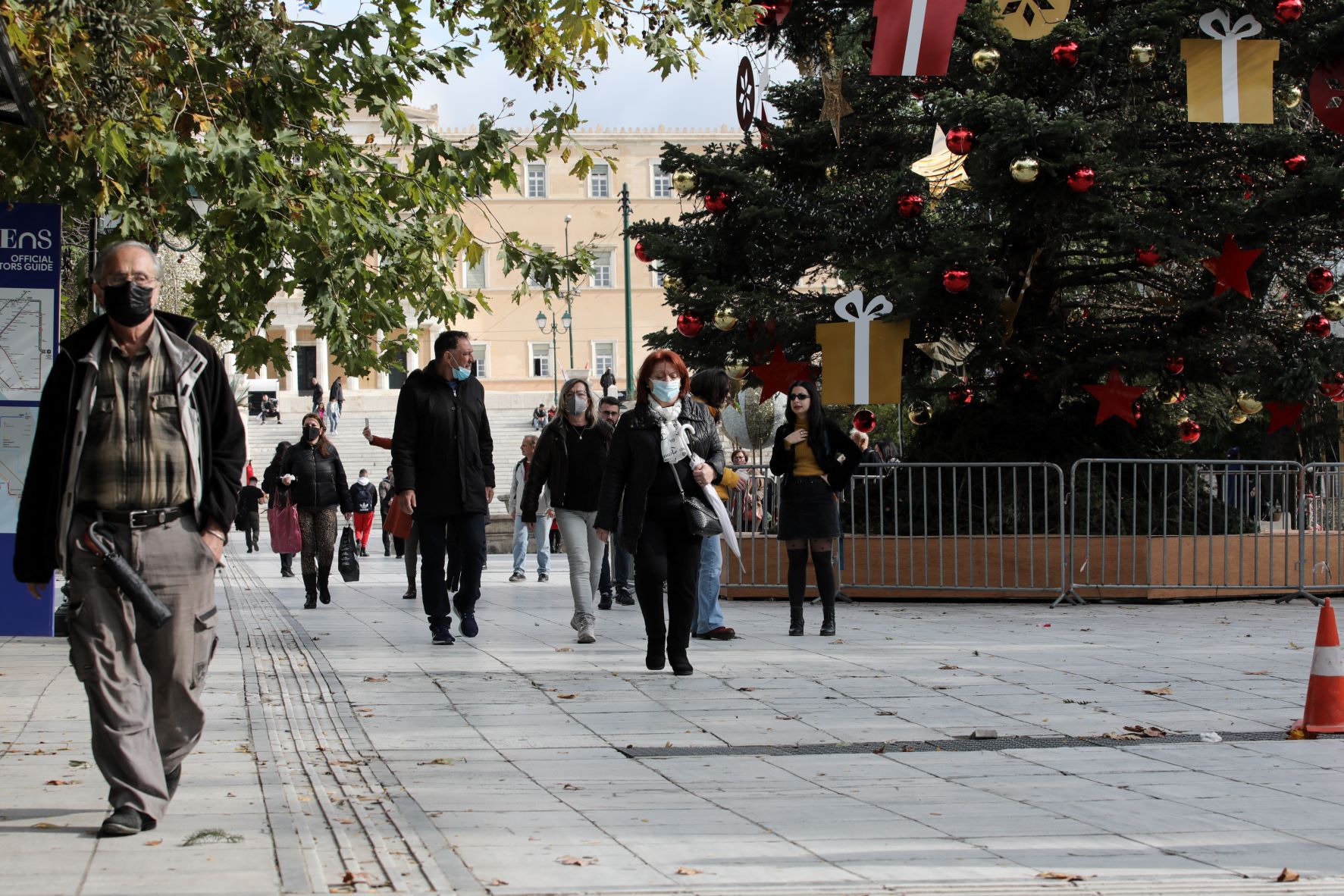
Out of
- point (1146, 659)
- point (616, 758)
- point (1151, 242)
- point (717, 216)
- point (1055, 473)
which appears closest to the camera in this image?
point (616, 758)

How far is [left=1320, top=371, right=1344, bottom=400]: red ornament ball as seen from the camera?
12938 millimetres

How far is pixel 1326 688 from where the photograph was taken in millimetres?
6852

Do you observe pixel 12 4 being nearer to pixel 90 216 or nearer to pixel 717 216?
pixel 90 216

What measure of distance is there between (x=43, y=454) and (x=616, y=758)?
94.9 inches

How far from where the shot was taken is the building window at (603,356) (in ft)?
287

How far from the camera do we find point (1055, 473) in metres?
13.6

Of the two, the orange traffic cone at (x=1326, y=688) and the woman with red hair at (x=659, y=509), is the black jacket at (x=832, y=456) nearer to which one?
the woman with red hair at (x=659, y=509)

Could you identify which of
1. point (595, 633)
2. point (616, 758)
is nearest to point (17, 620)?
point (595, 633)

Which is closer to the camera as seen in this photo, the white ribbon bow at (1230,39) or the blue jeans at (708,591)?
the blue jeans at (708,591)

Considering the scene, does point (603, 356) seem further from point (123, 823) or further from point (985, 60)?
point (123, 823)

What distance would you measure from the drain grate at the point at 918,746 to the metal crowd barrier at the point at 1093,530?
672 centimetres

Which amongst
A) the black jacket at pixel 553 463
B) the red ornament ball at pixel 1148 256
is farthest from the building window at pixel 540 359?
the black jacket at pixel 553 463

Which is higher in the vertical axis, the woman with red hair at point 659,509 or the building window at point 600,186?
the building window at point 600,186

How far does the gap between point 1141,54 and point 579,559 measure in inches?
233
